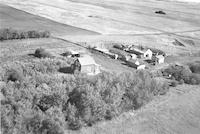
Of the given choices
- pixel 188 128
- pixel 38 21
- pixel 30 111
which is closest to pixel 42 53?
pixel 30 111

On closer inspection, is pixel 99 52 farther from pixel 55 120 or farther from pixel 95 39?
pixel 55 120

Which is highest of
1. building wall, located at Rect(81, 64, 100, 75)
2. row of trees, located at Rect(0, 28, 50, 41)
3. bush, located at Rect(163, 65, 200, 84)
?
row of trees, located at Rect(0, 28, 50, 41)

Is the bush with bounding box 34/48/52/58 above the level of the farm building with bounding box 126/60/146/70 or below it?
above

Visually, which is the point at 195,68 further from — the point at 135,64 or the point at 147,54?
the point at 135,64

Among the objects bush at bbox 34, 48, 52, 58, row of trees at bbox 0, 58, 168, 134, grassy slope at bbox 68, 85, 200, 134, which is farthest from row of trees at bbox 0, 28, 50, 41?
grassy slope at bbox 68, 85, 200, 134

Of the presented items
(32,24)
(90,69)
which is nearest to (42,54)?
(90,69)

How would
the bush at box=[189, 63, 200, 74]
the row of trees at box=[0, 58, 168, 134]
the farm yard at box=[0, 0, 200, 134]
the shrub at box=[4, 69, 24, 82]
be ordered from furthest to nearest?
the bush at box=[189, 63, 200, 74], the shrub at box=[4, 69, 24, 82], the farm yard at box=[0, 0, 200, 134], the row of trees at box=[0, 58, 168, 134]

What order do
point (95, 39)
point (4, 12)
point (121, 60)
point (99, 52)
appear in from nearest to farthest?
point (121, 60)
point (99, 52)
point (95, 39)
point (4, 12)

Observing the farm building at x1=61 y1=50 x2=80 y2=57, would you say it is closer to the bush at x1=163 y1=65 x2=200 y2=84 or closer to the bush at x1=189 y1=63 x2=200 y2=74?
the bush at x1=163 y1=65 x2=200 y2=84
